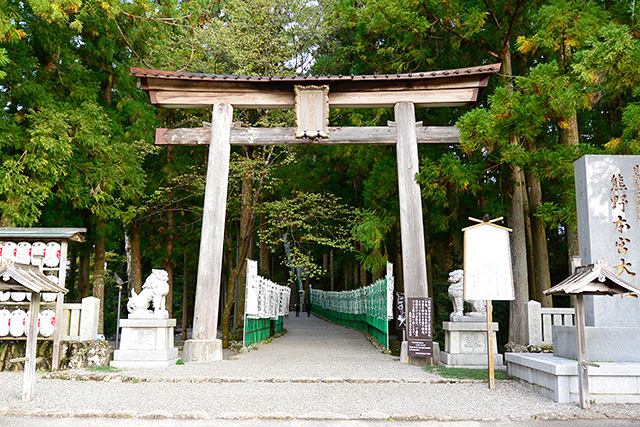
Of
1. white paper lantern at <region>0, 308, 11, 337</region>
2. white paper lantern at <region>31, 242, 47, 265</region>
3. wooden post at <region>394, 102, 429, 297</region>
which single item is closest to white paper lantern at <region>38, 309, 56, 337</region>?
white paper lantern at <region>0, 308, 11, 337</region>

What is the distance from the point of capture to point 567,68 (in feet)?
31.5

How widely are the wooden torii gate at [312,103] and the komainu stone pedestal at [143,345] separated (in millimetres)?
2035

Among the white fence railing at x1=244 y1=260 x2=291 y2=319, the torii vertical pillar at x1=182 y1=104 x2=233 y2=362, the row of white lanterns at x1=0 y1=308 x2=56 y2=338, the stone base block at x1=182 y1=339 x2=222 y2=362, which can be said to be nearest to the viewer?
the row of white lanterns at x1=0 y1=308 x2=56 y2=338

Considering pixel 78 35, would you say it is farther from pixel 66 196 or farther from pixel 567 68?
pixel 567 68

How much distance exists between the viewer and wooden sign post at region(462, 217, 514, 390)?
24.0 feet

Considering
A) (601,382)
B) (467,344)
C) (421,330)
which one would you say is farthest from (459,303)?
(601,382)

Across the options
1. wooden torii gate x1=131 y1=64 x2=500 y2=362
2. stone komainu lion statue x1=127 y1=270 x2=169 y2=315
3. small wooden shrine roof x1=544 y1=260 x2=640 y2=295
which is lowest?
stone komainu lion statue x1=127 y1=270 x2=169 y2=315

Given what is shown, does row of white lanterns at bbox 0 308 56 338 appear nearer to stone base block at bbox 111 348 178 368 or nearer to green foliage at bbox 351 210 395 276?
stone base block at bbox 111 348 178 368

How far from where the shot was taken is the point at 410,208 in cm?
1040

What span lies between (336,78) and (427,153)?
383 centimetres

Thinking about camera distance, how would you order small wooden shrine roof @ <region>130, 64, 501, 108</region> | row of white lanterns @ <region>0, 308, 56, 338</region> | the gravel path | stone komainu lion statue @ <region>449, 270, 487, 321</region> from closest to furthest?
the gravel path < row of white lanterns @ <region>0, 308, 56, 338</region> < stone komainu lion statue @ <region>449, 270, 487, 321</region> < small wooden shrine roof @ <region>130, 64, 501, 108</region>

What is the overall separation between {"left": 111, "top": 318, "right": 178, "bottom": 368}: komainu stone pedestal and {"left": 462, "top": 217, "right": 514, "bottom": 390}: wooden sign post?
5.20m

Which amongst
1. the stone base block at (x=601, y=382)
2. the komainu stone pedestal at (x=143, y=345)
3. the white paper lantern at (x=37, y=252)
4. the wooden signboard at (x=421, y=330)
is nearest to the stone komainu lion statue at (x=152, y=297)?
the komainu stone pedestal at (x=143, y=345)

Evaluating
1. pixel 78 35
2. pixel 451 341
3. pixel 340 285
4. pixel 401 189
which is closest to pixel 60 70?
pixel 78 35
